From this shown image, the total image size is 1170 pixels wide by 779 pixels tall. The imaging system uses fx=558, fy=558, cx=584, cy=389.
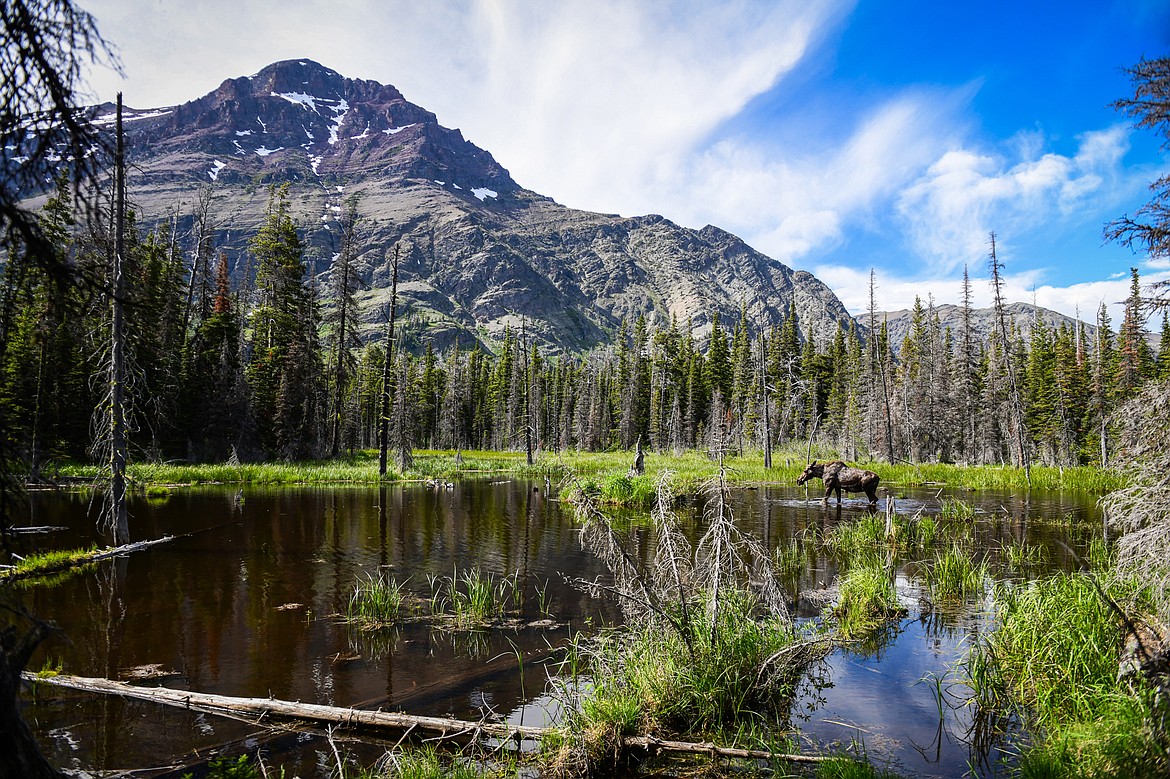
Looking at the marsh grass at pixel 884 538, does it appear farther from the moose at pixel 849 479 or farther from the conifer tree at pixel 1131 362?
the conifer tree at pixel 1131 362

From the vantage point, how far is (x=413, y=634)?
1026 cm

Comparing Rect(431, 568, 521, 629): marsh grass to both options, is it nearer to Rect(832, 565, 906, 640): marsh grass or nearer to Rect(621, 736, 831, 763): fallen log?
Rect(621, 736, 831, 763): fallen log

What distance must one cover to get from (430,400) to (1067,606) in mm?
88042

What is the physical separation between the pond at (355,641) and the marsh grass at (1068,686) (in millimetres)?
625

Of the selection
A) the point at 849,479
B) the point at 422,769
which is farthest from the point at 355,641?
the point at 849,479

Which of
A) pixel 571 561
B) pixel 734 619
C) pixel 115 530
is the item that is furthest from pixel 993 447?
pixel 115 530

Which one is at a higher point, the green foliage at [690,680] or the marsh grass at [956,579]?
the green foliage at [690,680]

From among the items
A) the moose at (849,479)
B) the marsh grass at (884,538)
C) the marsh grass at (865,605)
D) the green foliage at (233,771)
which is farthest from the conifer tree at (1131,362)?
the green foliage at (233,771)

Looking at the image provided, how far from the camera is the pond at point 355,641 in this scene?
6.57 m

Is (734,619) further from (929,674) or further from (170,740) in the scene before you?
(170,740)

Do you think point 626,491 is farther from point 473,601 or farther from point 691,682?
point 691,682

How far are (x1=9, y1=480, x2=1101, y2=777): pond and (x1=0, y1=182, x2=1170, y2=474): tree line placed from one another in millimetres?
4244

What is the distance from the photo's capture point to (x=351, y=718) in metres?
6.50

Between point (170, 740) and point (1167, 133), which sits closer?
point (170, 740)
